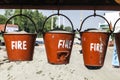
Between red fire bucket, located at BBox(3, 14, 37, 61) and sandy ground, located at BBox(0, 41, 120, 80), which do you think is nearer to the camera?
red fire bucket, located at BBox(3, 14, 37, 61)

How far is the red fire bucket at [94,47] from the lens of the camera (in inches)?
183

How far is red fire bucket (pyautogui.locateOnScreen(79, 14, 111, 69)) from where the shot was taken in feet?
15.3

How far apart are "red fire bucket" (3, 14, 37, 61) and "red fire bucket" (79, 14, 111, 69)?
1.77 ft

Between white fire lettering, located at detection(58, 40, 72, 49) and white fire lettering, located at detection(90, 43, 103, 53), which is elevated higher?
white fire lettering, located at detection(58, 40, 72, 49)

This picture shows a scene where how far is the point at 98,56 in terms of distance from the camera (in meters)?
4.67

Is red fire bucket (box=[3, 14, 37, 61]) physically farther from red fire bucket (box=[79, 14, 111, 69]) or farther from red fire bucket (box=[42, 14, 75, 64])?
red fire bucket (box=[79, 14, 111, 69])

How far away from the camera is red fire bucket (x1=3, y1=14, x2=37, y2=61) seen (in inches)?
183

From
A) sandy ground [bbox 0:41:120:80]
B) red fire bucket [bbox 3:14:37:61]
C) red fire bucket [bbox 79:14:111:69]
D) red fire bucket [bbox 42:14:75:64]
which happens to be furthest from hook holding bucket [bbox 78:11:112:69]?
sandy ground [bbox 0:41:120:80]

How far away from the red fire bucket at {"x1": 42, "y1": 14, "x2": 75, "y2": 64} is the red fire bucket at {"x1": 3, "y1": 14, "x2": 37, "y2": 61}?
0.56ft

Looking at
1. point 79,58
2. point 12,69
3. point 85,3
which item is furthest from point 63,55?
point 79,58

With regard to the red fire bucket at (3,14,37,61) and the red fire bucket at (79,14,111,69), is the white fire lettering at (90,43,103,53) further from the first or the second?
the red fire bucket at (3,14,37,61)

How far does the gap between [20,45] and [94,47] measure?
2.47ft

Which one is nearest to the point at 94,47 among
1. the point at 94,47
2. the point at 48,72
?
the point at 94,47

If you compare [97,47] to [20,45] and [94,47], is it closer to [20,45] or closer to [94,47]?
[94,47]
